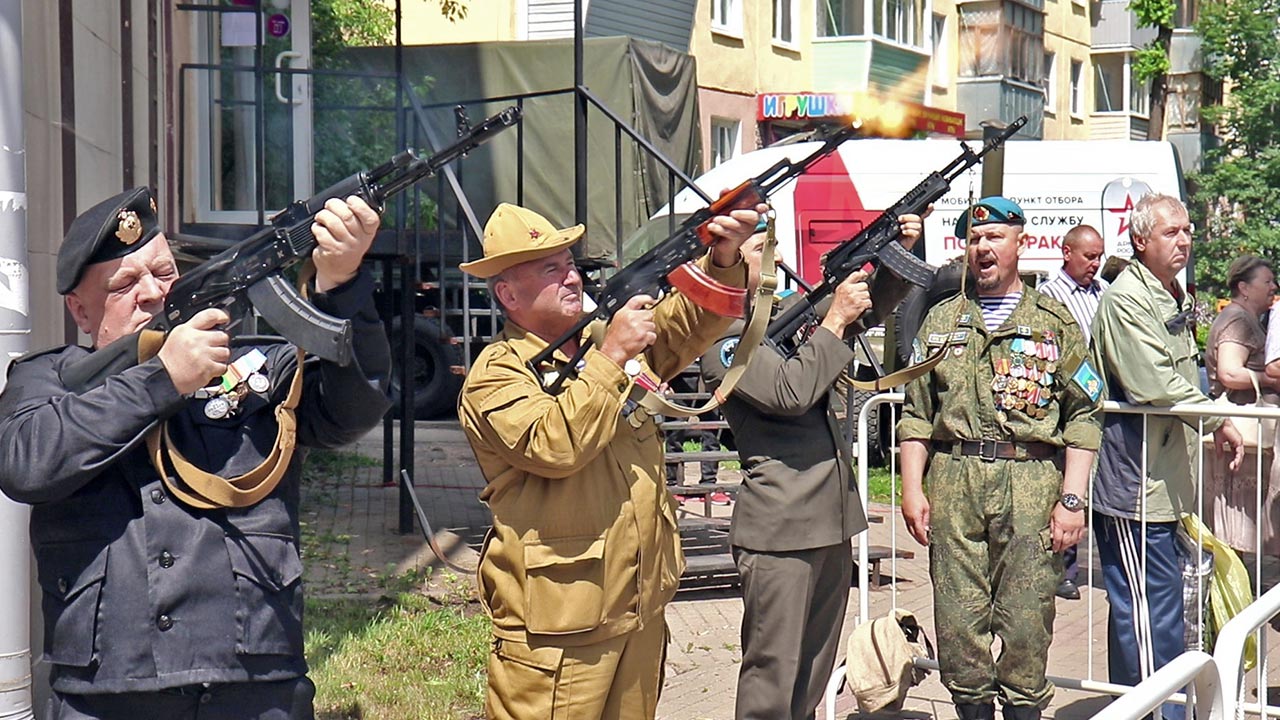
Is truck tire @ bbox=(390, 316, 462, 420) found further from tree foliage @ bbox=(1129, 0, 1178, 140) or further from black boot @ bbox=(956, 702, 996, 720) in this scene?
tree foliage @ bbox=(1129, 0, 1178, 140)

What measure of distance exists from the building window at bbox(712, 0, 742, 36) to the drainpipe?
23.2m

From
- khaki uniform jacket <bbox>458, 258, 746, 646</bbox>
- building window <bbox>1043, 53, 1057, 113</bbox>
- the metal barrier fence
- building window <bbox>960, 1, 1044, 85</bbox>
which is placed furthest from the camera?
building window <bbox>1043, 53, 1057, 113</bbox>

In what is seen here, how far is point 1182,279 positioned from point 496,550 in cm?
1184

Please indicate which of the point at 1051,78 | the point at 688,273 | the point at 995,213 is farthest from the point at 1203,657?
the point at 1051,78

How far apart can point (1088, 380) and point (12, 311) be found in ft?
11.9

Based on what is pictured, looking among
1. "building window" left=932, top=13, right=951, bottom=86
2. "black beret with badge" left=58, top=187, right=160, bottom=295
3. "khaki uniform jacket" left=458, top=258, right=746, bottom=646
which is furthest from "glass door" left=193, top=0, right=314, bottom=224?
"building window" left=932, top=13, right=951, bottom=86

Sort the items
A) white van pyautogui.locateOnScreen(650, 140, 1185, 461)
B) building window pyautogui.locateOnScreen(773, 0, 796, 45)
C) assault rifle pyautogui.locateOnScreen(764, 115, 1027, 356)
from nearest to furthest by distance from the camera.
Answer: assault rifle pyautogui.locateOnScreen(764, 115, 1027, 356) → white van pyautogui.locateOnScreen(650, 140, 1185, 461) → building window pyautogui.locateOnScreen(773, 0, 796, 45)

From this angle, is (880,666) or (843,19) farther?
(843,19)

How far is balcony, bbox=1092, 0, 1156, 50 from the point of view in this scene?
3972 centimetres

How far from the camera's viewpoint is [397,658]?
6.79 m

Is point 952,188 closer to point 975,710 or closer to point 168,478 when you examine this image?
point 975,710

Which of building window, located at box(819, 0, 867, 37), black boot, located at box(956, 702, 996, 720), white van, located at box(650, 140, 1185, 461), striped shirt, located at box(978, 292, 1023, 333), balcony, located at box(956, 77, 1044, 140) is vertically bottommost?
black boot, located at box(956, 702, 996, 720)

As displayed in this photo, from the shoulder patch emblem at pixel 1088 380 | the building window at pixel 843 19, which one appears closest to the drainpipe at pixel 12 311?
the shoulder patch emblem at pixel 1088 380

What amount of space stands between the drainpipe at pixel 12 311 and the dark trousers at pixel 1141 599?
13.9ft
